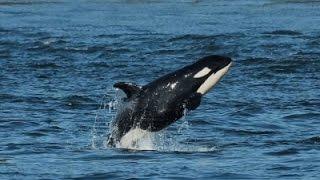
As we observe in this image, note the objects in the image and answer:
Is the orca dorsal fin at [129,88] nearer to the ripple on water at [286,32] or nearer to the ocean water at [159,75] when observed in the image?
→ the ocean water at [159,75]

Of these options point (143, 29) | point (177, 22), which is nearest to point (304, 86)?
point (143, 29)

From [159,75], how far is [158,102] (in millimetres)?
11270

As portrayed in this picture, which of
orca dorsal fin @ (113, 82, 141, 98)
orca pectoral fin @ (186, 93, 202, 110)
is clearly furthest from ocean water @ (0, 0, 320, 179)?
orca dorsal fin @ (113, 82, 141, 98)

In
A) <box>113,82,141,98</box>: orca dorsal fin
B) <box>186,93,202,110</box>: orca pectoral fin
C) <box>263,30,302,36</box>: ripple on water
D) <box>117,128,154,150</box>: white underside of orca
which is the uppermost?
<box>113,82,141,98</box>: orca dorsal fin

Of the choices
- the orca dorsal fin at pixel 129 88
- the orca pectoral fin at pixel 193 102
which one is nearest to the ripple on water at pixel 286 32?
the orca pectoral fin at pixel 193 102

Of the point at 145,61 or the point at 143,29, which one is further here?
the point at 143,29

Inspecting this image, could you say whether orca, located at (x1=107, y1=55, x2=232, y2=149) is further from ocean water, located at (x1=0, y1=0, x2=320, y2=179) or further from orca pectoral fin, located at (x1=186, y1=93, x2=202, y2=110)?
ocean water, located at (x1=0, y1=0, x2=320, y2=179)

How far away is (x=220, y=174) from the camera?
48.3ft

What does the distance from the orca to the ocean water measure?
37 cm

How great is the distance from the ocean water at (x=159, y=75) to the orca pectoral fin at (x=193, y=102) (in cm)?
71

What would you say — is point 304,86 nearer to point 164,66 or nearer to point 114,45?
point 164,66

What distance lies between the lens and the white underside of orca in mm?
15836

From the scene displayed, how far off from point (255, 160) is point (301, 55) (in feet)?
46.3

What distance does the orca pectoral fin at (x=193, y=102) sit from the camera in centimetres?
A: 1583
